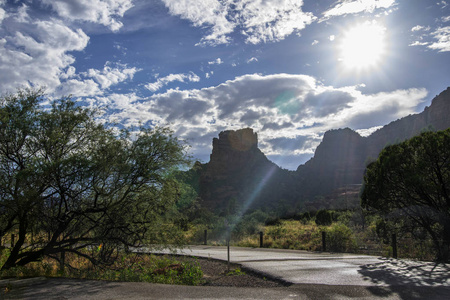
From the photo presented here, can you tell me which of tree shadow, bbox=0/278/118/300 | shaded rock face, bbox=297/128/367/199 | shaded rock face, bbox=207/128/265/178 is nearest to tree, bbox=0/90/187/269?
tree shadow, bbox=0/278/118/300

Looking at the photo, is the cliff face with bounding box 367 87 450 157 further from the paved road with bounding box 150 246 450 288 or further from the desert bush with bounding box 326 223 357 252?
the paved road with bounding box 150 246 450 288

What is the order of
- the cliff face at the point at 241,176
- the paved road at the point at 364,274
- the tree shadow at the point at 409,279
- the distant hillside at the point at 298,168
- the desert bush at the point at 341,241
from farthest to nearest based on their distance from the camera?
the distant hillside at the point at 298,168 → the cliff face at the point at 241,176 → the desert bush at the point at 341,241 → the paved road at the point at 364,274 → the tree shadow at the point at 409,279

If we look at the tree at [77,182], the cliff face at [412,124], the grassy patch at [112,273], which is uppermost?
the cliff face at [412,124]

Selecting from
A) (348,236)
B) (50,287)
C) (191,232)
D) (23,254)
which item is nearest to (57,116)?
(23,254)

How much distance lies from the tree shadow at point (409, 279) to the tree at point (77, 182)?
6.34 metres

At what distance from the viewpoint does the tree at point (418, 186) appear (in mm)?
12711

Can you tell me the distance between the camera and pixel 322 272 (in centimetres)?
950

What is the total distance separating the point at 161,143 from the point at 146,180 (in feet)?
4.26

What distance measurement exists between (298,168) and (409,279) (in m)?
107

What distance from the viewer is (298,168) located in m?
114

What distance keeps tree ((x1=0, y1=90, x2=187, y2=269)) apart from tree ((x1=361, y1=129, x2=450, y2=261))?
862 centimetres

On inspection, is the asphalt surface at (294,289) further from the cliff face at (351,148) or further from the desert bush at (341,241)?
the cliff face at (351,148)

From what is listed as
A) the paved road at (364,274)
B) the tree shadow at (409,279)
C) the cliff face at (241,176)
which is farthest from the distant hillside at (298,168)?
the tree shadow at (409,279)

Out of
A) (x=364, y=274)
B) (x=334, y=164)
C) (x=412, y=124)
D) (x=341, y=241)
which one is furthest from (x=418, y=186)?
(x=412, y=124)
